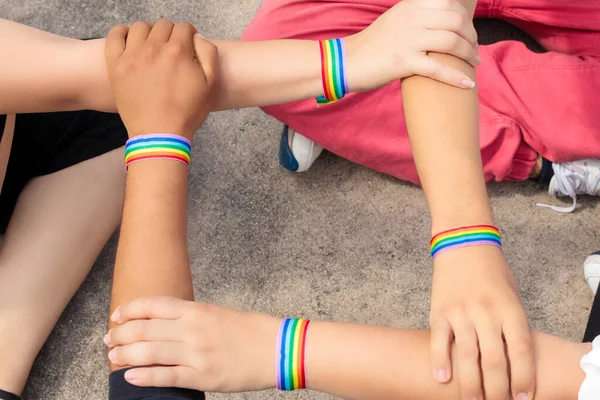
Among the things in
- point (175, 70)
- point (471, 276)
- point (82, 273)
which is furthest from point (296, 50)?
point (82, 273)

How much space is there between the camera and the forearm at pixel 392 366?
644mm

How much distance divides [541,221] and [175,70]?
694 millimetres

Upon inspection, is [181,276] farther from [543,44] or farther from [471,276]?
[543,44]

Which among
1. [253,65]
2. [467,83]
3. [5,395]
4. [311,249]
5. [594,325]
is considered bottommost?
[594,325]

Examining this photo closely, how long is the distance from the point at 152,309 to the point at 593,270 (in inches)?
28.1

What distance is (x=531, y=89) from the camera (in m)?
1.03

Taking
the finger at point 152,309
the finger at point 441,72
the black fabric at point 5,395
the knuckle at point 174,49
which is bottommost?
the black fabric at point 5,395

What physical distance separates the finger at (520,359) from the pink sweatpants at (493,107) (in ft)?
1.49

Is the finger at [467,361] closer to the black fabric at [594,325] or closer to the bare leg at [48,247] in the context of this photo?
the black fabric at [594,325]

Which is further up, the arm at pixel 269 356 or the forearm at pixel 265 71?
the forearm at pixel 265 71

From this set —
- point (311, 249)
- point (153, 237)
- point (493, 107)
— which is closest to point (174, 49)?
point (153, 237)

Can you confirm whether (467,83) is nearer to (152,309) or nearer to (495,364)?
(495,364)

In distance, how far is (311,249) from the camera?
107 cm

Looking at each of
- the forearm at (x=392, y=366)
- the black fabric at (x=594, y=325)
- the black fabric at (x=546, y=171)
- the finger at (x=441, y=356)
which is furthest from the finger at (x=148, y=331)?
the black fabric at (x=546, y=171)
